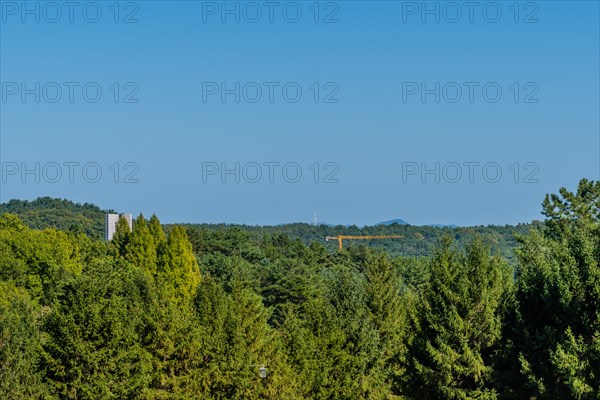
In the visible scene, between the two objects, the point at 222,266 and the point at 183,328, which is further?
the point at 222,266

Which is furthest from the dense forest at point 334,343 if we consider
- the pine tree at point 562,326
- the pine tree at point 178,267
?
the pine tree at point 178,267

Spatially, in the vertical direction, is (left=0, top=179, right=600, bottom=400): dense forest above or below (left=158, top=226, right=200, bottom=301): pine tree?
below

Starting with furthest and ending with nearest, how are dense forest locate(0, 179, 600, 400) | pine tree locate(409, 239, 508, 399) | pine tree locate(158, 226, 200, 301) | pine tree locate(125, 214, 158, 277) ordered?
1. pine tree locate(125, 214, 158, 277)
2. pine tree locate(158, 226, 200, 301)
3. pine tree locate(409, 239, 508, 399)
4. dense forest locate(0, 179, 600, 400)

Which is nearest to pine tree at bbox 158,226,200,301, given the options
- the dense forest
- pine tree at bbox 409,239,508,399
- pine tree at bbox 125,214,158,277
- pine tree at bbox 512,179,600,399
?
pine tree at bbox 125,214,158,277

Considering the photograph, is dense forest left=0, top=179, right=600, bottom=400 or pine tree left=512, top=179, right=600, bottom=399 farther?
dense forest left=0, top=179, right=600, bottom=400

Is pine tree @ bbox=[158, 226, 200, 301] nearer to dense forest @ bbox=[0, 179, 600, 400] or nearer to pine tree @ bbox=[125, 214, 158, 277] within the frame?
pine tree @ bbox=[125, 214, 158, 277]

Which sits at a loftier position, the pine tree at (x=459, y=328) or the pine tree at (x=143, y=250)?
the pine tree at (x=143, y=250)

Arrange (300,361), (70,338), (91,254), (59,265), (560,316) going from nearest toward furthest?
(560,316) → (70,338) → (300,361) → (59,265) → (91,254)

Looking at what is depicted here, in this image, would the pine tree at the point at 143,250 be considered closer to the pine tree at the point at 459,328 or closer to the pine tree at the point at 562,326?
the pine tree at the point at 459,328

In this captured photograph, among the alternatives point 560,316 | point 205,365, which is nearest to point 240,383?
point 205,365

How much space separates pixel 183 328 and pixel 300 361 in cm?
501

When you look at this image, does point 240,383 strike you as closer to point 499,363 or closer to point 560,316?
point 499,363

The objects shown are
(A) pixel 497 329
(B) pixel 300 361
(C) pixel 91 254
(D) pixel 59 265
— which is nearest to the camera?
(A) pixel 497 329

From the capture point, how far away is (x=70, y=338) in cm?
3070
